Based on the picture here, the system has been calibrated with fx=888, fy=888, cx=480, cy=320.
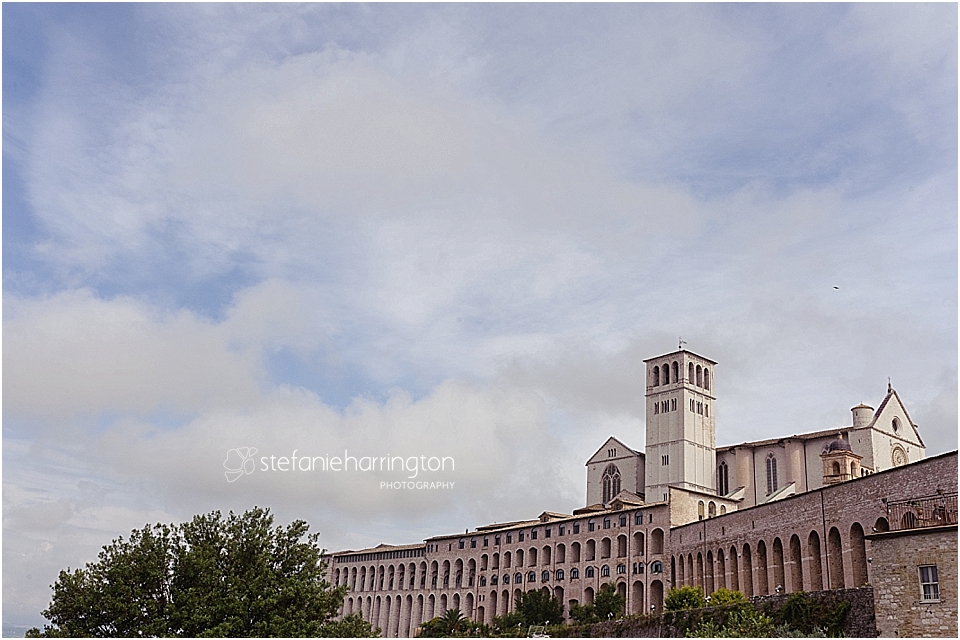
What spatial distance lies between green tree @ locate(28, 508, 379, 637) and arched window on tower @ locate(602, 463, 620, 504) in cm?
5607

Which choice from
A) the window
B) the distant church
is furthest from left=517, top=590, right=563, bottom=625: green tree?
the window

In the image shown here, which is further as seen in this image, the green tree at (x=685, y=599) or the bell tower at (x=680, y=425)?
the bell tower at (x=680, y=425)

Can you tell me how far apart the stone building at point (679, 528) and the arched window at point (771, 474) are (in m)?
0.14

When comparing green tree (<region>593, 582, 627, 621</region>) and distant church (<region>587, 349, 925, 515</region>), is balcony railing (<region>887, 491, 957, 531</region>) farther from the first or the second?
distant church (<region>587, 349, 925, 515</region>)

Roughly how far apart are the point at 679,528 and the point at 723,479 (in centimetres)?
1857

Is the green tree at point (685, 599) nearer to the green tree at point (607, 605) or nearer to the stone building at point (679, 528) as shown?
the stone building at point (679, 528)

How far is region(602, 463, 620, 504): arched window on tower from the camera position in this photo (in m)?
90.1

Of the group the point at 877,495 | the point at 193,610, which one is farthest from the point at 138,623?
the point at 877,495

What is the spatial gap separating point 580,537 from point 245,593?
47.5 meters

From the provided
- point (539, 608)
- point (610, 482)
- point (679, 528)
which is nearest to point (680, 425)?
point (610, 482)

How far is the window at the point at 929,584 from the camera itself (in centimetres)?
2594

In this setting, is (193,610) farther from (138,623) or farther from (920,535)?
(920,535)

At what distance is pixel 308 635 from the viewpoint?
33.9m

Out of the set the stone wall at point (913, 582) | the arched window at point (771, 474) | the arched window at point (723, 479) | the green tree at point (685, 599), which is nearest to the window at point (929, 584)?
the stone wall at point (913, 582)
